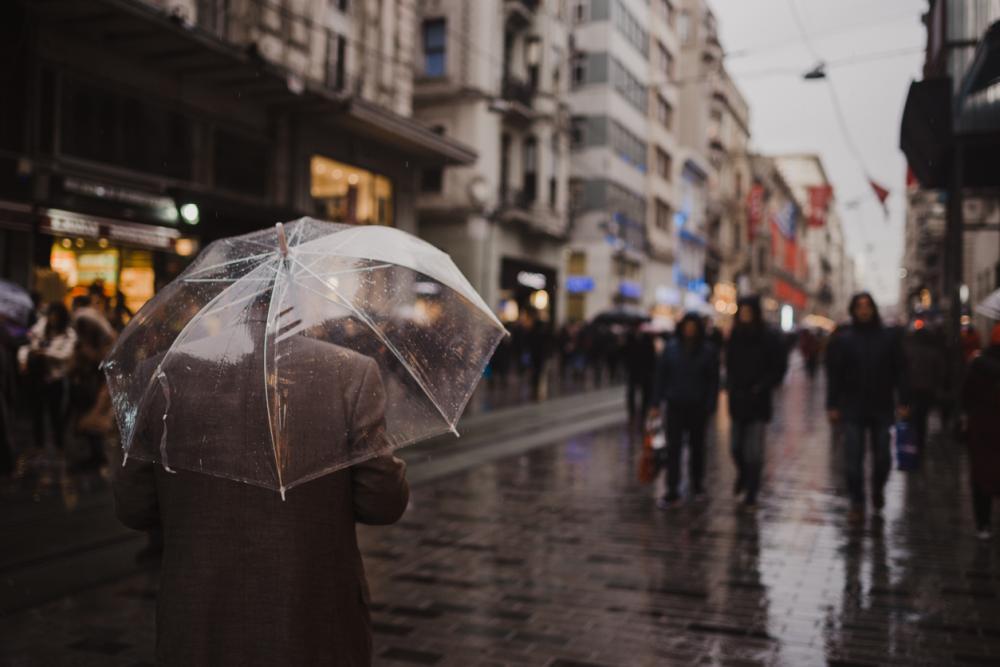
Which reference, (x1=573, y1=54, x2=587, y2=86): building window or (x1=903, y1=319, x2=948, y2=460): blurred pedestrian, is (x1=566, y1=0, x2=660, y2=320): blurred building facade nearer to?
(x1=573, y1=54, x2=587, y2=86): building window

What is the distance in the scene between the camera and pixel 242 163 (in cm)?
2120

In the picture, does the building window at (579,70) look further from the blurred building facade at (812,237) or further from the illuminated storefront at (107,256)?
the blurred building facade at (812,237)

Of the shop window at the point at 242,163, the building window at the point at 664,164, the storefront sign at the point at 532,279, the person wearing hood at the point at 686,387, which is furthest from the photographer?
the building window at the point at 664,164

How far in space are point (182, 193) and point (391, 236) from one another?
16.7 metres

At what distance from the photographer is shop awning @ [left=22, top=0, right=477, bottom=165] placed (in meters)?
16.0

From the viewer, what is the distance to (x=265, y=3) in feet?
66.9

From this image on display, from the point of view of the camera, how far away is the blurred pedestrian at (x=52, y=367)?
11.1 m

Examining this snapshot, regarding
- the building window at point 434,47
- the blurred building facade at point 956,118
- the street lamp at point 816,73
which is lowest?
the blurred building facade at point 956,118

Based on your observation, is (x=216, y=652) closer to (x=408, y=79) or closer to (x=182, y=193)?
Answer: (x=182, y=193)

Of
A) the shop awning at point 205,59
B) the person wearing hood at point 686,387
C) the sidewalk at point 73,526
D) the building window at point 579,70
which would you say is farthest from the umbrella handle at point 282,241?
the building window at point 579,70

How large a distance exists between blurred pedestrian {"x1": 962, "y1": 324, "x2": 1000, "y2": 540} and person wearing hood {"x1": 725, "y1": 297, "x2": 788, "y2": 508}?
1760 mm

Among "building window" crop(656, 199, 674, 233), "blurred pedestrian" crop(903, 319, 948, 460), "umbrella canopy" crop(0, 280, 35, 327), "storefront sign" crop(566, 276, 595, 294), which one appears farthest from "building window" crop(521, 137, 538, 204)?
"umbrella canopy" crop(0, 280, 35, 327)

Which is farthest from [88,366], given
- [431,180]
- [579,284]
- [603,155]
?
[603,155]

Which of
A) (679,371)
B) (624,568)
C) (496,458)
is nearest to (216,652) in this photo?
(624,568)
